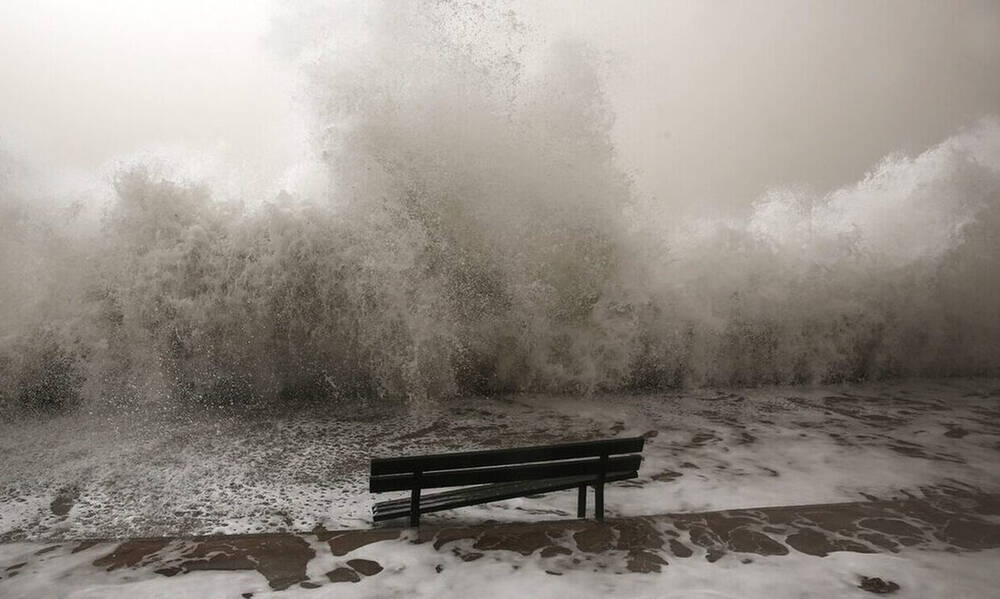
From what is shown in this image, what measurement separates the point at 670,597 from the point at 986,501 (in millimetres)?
2945

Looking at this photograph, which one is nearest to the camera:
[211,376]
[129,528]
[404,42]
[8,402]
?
[129,528]

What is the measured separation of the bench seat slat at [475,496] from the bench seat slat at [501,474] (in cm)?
5

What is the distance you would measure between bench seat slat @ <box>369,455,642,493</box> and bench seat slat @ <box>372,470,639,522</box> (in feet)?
0.18

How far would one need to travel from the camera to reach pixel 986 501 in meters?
4.37

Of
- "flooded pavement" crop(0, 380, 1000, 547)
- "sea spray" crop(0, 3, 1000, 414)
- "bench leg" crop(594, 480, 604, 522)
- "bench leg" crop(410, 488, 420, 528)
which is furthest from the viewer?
"sea spray" crop(0, 3, 1000, 414)

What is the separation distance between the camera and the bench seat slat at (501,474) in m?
3.71

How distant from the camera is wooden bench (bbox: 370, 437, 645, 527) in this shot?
3.72 meters

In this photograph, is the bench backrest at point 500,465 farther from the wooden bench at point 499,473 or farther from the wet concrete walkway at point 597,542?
the wet concrete walkway at point 597,542

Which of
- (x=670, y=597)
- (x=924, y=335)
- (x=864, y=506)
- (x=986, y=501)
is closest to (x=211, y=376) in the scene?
(x=670, y=597)

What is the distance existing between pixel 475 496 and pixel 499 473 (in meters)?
0.28

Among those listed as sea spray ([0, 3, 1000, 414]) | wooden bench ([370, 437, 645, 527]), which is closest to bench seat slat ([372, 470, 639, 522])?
wooden bench ([370, 437, 645, 527])

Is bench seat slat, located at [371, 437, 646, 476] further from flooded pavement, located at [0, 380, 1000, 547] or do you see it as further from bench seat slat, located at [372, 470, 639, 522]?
flooded pavement, located at [0, 380, 1000, 547]

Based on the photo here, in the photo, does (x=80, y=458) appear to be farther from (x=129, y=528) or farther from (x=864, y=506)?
(x=864, y=506)

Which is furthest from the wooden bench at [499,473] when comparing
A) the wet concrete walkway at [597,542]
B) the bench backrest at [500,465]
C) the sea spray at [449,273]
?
the sea spray at [449,273]
